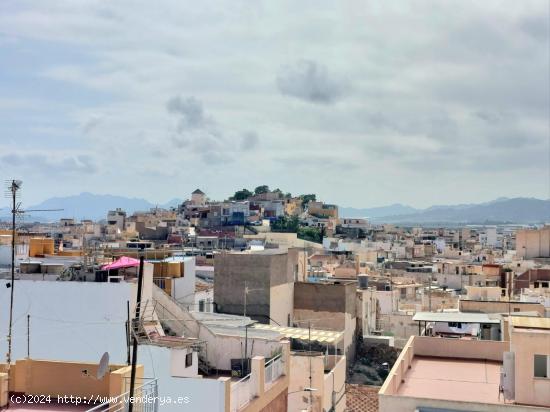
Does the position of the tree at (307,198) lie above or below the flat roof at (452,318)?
above

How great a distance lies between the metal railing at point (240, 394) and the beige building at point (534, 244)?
6948cm

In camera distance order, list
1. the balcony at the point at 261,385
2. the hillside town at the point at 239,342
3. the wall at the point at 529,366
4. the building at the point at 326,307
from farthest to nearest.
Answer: the building at the point at 326,307 → the balcony at the point at 261,385 → the wall at the point at 529,366 → the hillside town at the point at 239,342

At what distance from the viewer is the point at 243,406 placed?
15.4 m

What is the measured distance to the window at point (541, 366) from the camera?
15109 millimetres

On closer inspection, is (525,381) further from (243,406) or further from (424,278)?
(424,278)

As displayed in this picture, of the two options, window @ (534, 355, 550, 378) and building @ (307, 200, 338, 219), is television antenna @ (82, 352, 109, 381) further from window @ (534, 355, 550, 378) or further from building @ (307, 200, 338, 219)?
building @ (307, 200, 338, 219)

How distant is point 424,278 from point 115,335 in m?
51.5

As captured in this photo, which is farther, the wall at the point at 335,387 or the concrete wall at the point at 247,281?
the concrete wall at the point at 247,281

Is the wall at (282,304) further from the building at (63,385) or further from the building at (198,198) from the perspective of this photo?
the building at (198,198)

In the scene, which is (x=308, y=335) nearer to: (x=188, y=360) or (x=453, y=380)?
(x=453, y=380)

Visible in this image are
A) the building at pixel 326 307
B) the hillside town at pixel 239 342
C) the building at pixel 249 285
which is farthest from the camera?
the building at pixel 326 307

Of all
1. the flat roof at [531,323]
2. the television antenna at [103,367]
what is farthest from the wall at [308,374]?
the television antenna at [103,367]

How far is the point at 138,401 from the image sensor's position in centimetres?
1238

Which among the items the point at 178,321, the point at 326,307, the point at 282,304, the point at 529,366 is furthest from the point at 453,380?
the point at 326,307
